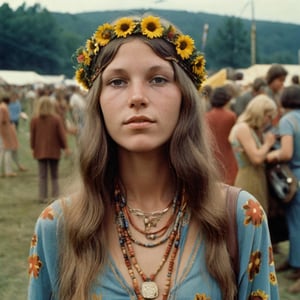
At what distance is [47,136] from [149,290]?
25.3 ft

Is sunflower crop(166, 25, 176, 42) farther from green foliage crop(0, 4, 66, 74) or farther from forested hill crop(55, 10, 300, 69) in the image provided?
forested hill crop(55, 10, 300, 69)

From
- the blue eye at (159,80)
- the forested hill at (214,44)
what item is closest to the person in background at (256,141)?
the blue eye at (159,80)

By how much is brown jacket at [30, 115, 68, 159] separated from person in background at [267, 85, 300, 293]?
14.9ft

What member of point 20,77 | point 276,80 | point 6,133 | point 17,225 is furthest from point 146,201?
point 20,77

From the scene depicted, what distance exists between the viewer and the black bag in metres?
5.30

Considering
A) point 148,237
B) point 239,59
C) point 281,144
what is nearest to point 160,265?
point 148,237

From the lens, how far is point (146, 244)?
1.77 metres

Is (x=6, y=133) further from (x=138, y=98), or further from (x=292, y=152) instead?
(x=138, y=98)

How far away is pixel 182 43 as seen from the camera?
179cm

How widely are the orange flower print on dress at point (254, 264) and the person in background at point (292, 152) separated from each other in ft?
11.8

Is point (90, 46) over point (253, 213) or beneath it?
over

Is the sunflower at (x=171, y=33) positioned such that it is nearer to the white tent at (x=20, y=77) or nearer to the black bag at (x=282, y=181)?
the black bag at (x=282, y=181)

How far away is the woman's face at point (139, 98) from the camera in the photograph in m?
1.65

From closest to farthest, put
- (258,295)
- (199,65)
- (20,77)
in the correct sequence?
(258,295)
(199,65)
(20,77)
